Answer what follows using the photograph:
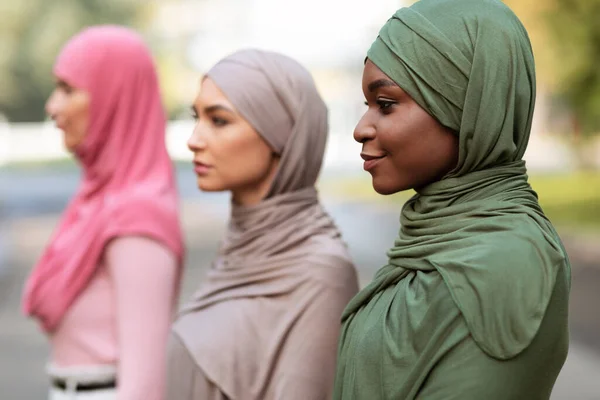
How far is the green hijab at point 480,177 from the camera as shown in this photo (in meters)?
1.71

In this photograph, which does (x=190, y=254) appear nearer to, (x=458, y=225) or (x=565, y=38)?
(x=565, y=38)

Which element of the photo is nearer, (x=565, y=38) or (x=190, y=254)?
(x=565, y=38)

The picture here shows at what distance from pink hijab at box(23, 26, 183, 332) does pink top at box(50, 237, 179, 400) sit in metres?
0.04

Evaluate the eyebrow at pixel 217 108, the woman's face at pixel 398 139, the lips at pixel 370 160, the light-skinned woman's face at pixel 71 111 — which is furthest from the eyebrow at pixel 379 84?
the light-skinned woman's face at pixel 71 111

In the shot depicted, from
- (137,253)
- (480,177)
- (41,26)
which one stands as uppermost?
(480,177)

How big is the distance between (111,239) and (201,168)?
2.34ft

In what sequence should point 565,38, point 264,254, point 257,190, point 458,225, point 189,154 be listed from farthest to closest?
1. point 189,154
2. point 565,38
3. point 257,190
4. point 264,254
5. point 458,225

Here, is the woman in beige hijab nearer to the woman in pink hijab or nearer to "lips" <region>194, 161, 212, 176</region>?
"lips" <region>194, 161, 212, 176</region>

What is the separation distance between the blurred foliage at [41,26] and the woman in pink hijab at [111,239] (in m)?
27.0

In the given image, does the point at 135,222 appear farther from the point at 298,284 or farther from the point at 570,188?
the point at 570,188

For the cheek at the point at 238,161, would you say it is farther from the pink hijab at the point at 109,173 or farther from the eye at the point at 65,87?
the eye at the point at 65,87

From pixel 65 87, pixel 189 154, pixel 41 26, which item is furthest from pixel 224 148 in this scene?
pixel 41 26

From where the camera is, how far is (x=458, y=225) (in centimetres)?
184

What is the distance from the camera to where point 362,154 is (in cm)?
200
